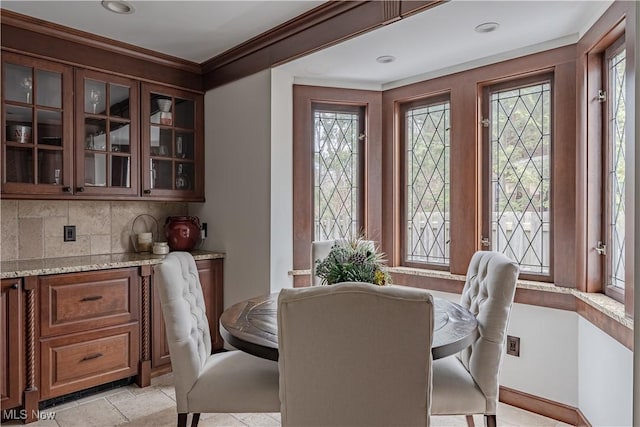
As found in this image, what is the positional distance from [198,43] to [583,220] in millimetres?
2817

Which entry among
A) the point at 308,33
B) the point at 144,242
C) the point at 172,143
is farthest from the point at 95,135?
the point at 308,33

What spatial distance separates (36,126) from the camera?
9.14 ft

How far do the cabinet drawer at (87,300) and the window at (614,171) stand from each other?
9.67ft

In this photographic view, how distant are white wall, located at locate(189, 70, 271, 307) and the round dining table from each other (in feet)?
3.35

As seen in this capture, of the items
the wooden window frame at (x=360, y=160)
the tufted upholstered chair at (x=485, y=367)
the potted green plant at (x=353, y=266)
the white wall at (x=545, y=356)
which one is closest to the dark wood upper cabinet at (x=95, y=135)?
→ the wooden window frame at (x=360, y=160)

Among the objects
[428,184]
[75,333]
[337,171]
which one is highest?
[337,171]

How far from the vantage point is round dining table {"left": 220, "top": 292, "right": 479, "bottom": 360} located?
159 centimetres

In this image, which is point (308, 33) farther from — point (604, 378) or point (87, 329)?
point (604, 378)

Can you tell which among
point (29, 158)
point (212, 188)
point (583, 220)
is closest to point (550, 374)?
point (583, 220)

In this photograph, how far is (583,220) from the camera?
8.14 ft

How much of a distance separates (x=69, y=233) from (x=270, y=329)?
217cm

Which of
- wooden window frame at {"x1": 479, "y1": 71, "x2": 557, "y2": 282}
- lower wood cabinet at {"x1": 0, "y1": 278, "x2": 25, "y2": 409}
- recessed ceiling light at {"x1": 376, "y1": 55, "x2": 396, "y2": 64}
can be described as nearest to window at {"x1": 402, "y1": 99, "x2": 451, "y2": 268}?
wooden window frame at {"x1": 479, "y1": 71, "x2": 557, "y2": 282}

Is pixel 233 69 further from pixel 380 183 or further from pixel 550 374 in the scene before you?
pixel 550 374

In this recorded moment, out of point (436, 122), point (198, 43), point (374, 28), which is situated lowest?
point (436, 122)
